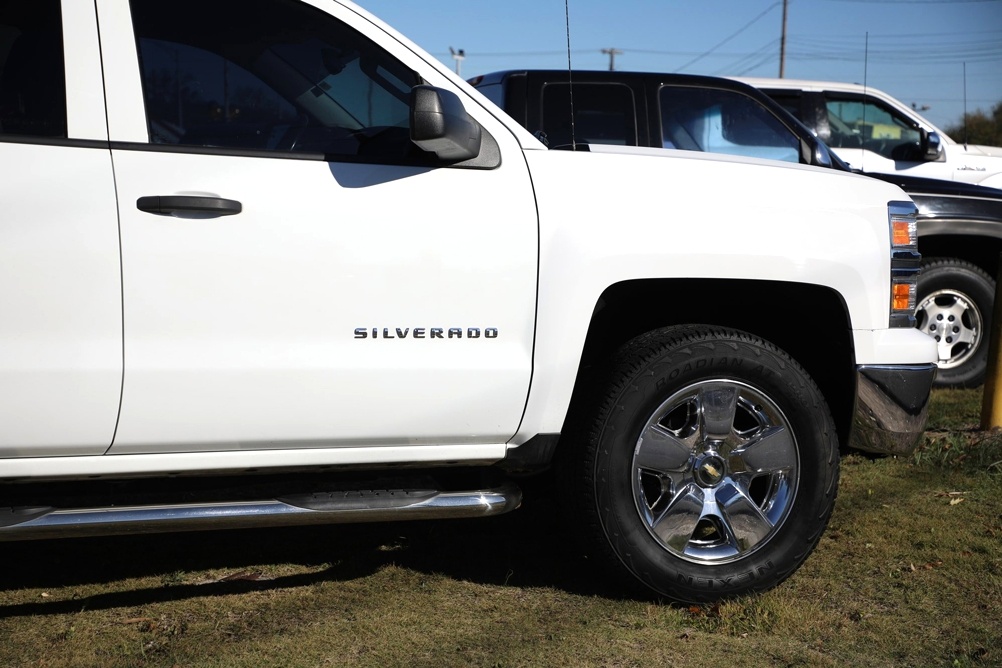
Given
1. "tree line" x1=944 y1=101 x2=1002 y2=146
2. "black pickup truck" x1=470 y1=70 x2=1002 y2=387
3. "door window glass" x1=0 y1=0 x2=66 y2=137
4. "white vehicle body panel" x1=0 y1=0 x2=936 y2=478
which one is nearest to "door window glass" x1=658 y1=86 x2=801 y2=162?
"black pickup truck" x1=470 y1=70 x2=1002 y2=387

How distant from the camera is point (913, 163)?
362 inches

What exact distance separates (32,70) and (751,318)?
247 cm

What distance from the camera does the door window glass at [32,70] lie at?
2934mm

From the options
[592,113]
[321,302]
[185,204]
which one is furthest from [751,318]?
[592,113]

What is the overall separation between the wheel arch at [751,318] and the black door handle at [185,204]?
1.18 metres

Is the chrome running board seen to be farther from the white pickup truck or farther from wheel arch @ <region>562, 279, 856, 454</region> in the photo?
wheel arch @ <region>562, 279, 856, 454</region>

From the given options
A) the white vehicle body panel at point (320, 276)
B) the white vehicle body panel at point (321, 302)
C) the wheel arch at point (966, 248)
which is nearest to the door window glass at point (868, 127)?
the wheel arch at point (966, 248)

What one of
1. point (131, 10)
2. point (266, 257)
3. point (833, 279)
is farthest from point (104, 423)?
point (833, 279)

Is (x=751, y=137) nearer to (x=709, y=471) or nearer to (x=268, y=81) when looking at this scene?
(x=709, y=471)

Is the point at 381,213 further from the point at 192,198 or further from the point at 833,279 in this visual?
the point at 833,279

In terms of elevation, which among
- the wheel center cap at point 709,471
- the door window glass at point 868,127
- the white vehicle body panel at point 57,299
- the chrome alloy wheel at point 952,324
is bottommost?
the chrome alloy wheel at point 952,324

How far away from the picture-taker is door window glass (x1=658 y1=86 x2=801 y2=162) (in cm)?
698

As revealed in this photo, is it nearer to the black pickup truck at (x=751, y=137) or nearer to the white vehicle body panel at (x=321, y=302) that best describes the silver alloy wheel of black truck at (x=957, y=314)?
the black pickup truck at (x=751, y=137)

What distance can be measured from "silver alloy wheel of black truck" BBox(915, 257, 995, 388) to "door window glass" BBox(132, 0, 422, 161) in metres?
4.84
